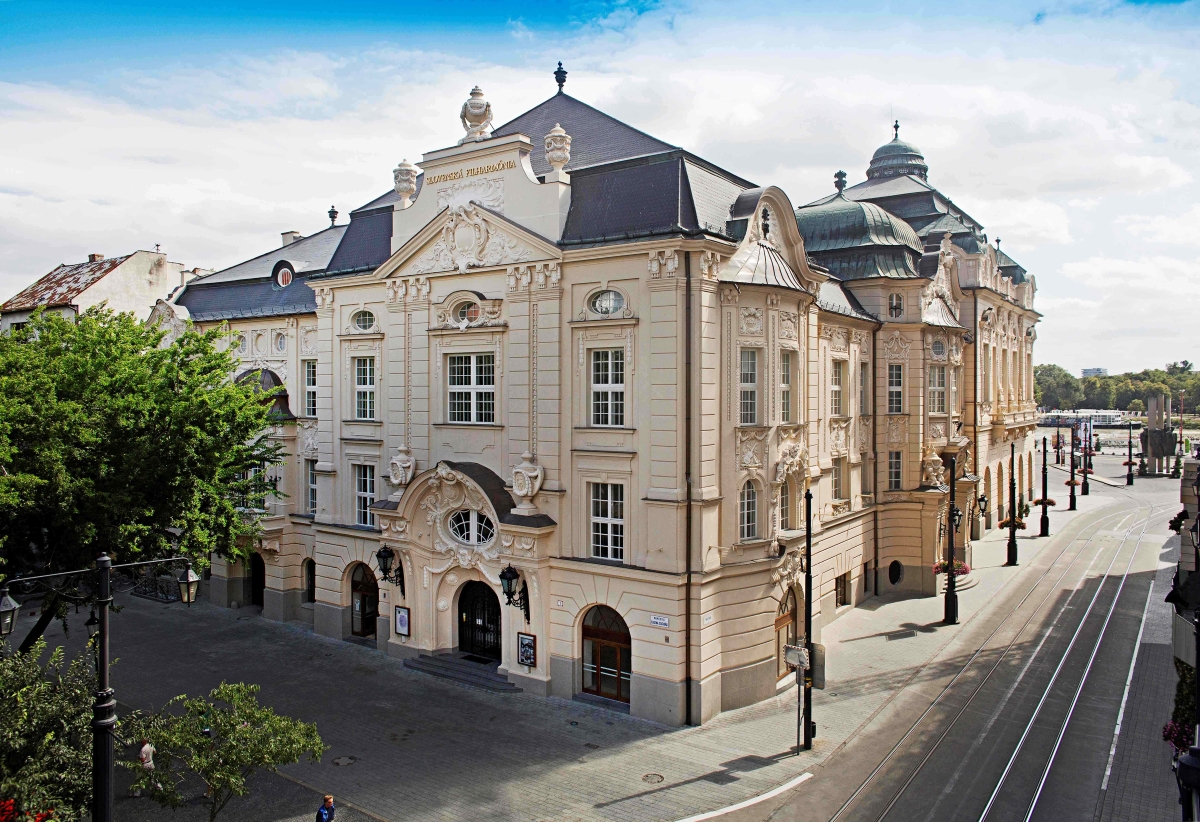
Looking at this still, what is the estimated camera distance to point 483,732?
72.4 feet

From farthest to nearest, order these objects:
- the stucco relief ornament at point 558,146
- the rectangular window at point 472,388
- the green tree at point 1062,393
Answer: the green tree at point 1062,393
the rectangular window at point 472,388
the stucco relief ornament at point 558,146

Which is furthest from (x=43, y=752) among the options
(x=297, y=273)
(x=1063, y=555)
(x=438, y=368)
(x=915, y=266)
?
(x=1063, y=555)

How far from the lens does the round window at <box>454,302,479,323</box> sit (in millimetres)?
26344

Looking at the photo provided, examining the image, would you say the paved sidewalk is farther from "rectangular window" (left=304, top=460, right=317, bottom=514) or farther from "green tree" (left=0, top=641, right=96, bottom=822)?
"green tree" (left=0, top=641, right=96, bottom=822)

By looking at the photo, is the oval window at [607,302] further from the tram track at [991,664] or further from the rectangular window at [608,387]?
the tram track at [991,664]

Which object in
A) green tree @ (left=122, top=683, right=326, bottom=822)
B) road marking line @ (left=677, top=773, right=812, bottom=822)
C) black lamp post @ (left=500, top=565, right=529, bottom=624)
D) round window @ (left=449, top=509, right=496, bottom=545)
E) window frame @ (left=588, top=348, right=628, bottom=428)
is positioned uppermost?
window frame @ (left=588, top=348, right=628, bottom=428)

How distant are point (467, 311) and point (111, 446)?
35.3 feet

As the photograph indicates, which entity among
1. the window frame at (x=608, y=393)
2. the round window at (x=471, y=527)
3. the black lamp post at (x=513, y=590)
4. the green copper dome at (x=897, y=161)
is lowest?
the black lamp post at (x=513, y=590)

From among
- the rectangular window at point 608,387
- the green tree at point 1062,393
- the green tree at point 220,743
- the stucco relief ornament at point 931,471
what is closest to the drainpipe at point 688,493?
the rectangular window at point 608,387

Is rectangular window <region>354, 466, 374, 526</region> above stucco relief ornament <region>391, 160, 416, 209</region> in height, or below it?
below

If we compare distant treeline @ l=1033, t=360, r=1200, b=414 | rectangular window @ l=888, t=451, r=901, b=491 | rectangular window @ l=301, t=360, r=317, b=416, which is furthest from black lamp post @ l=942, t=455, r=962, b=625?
distant treeline @ l=1033, t=360, r=1200, b=414

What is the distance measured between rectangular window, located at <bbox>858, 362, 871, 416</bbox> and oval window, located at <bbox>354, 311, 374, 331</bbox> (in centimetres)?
2000

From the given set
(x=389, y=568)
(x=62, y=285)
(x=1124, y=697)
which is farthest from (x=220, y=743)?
(x=62, y=285)

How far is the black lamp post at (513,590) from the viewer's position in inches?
955
